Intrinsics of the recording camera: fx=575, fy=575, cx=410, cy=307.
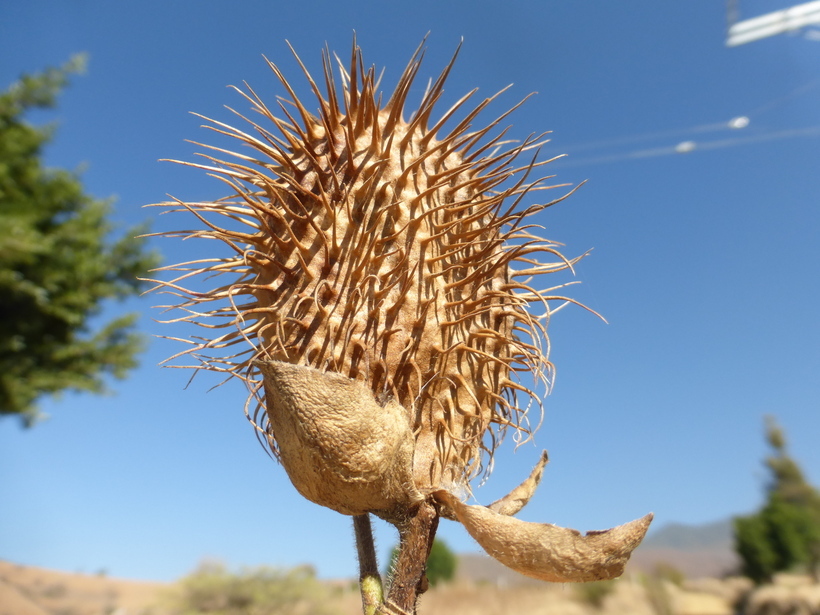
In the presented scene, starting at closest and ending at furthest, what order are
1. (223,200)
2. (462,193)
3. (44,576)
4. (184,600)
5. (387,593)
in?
(387,593) → (462,193) → (223,200) → (184,600) → (44,576)

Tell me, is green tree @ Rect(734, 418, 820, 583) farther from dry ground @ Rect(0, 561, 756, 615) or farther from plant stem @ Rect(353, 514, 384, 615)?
plant stem @ Rect(353, 514, 384, 615)

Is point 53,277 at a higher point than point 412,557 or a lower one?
higher

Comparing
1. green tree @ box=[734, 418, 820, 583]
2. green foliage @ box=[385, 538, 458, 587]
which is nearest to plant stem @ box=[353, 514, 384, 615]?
green foliage @ box=[385, 538, 458, 587]

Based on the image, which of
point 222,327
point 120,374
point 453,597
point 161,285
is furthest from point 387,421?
point 453,597

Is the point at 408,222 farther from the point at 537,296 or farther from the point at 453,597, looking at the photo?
the point at 453,597

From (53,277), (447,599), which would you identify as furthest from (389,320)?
(447,599)

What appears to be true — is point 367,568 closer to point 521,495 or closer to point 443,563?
point 521,495
